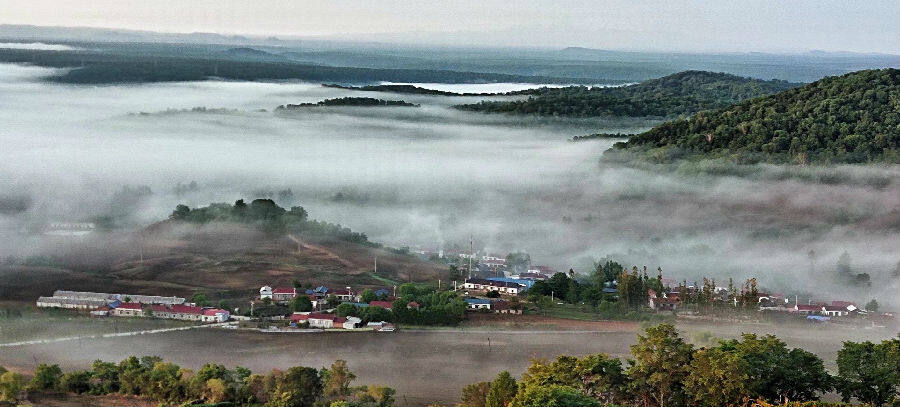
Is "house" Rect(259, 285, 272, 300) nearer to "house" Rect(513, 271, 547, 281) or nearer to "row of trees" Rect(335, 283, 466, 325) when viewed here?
"row of trees" Rect(335, 283, 466, 325)

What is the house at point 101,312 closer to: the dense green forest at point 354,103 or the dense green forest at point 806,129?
A: the dense green forest at point 806,129

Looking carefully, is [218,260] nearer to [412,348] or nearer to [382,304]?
[382,304]

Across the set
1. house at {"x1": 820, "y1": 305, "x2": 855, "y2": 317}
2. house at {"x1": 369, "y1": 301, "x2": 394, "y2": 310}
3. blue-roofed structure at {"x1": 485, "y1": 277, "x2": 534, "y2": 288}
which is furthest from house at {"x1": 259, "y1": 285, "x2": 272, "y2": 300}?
house at {"x1": 820, "y1": 305, "x2": 855, "y2": 317}

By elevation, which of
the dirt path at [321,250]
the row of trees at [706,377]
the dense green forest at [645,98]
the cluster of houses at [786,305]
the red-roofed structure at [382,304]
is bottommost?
the dirt path at [321,250]

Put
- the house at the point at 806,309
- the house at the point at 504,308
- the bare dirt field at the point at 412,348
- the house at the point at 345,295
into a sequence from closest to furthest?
the bare dirt field at the point at 412,348 < the house at the point at 504,308 < the house at the point at 806,309 < the house at the point at 345,295

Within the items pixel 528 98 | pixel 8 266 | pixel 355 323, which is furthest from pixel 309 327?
pixel 528 98

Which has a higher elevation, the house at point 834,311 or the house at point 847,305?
the house at point 847,305

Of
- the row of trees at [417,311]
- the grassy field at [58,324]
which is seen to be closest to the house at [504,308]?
the row of trees at [417,311]
